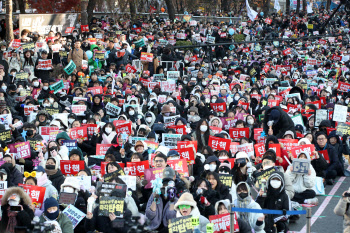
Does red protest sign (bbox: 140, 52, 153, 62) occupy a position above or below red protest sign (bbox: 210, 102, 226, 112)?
above

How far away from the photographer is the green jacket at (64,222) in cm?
→ 906

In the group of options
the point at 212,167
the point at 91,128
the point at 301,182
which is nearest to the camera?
the point at 212,167

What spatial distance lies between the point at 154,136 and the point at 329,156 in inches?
144

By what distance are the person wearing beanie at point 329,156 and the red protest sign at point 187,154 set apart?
10.0ft

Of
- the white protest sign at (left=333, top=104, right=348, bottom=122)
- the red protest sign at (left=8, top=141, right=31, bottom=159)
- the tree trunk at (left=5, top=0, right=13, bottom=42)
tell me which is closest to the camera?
the red protest sign at (left=8, top=141, right=31, bottom=159)

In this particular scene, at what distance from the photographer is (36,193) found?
9.94m

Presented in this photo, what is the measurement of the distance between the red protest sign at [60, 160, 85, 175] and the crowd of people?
1.4 inches

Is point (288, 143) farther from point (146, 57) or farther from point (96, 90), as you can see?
point (146, 57)

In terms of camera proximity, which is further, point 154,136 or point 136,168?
point 154,136

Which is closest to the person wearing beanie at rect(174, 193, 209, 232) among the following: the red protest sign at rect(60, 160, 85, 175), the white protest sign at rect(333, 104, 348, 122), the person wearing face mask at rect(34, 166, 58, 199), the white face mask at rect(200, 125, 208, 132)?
the person wearing face mask at rect(34, 166, 58, 199)

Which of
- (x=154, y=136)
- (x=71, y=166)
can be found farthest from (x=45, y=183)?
(x=154, y=136)

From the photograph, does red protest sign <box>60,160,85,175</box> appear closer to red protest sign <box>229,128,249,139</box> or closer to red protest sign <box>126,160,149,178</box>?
red protest sign <box>126,160,149,178</box>

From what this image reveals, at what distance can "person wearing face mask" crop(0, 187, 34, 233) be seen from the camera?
353 inches

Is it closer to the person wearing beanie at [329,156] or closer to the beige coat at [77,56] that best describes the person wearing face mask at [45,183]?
the person wearing beanie at [329,156]
